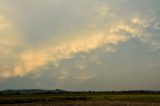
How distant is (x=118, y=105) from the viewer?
60281 millimetres

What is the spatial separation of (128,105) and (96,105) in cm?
604

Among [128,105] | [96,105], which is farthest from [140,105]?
[96,105]

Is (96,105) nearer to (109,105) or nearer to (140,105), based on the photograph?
(109,105)

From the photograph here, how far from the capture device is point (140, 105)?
5838 cm

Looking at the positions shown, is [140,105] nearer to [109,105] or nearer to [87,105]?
[109,105]

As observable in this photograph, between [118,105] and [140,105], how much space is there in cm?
423

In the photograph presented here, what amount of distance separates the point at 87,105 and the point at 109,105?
13.7ft

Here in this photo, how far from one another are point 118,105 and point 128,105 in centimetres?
193

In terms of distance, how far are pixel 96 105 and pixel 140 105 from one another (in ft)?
27.2

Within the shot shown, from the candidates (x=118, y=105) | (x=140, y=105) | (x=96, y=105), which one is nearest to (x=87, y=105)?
(x=96, y=105)

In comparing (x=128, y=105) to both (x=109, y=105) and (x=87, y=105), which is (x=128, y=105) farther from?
(x=87, y=105)

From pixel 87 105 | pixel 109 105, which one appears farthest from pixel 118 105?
pixel 87 105

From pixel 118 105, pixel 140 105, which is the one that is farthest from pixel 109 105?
pixel 140 105

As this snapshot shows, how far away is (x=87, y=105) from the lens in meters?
61.2
